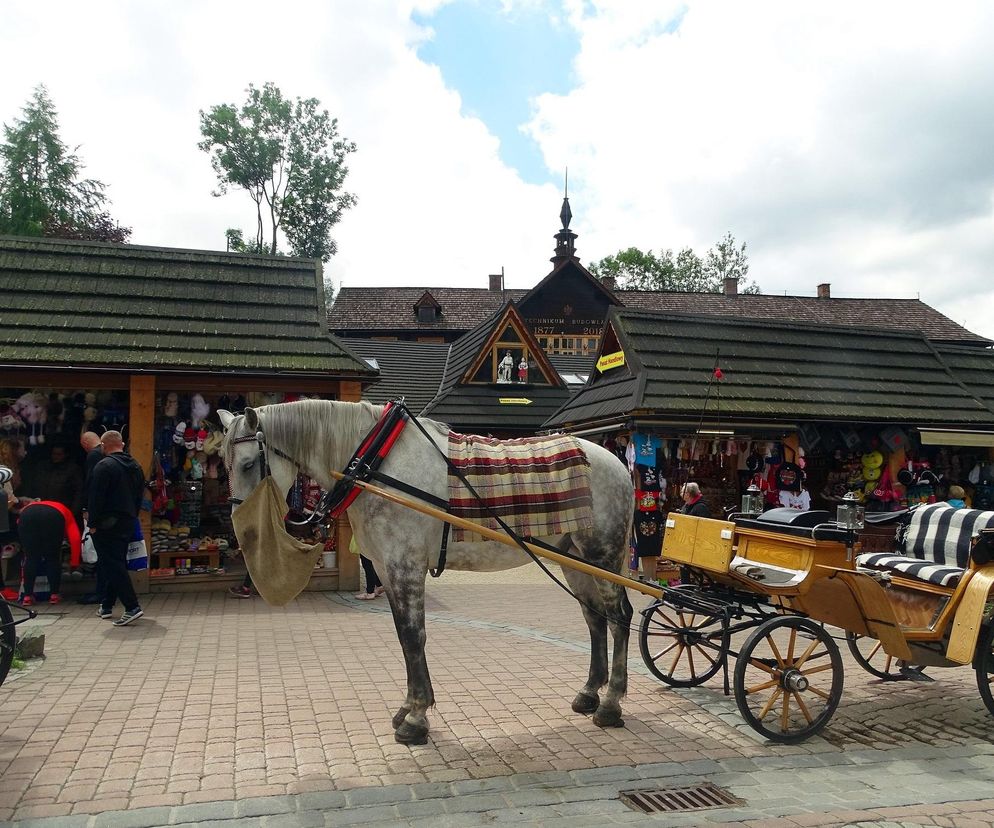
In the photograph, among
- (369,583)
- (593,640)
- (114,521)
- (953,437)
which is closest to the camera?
(593,640)

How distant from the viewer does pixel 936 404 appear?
12938 millimetres

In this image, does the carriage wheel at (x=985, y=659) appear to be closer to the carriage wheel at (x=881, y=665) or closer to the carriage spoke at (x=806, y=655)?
the carriage wheel at (x=881, y=665)

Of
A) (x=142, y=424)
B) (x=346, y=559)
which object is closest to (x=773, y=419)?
(x=346, y=559)

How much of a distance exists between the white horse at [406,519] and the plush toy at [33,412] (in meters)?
6.61

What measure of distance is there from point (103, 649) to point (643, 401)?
762 centimetres

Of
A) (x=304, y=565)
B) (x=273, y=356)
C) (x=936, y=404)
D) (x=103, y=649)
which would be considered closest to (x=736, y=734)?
(x=304, y=565)

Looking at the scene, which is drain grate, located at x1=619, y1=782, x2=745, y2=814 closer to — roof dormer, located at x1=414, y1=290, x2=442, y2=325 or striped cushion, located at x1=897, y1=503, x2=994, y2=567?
striped cushion, located at x1=897, y1=503, x2=994, y2=567

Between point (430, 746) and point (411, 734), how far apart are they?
14 cm

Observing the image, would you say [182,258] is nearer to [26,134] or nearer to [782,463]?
[782,463]

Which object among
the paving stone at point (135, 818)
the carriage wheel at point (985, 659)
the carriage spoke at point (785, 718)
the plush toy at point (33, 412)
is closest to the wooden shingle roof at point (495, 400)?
the plush toy at point (33, 412)

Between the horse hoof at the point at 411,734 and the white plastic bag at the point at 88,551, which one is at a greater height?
the white plastic bag at the point at 88,551

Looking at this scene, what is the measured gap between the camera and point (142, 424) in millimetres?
9719

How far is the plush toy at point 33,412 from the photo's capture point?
9789 millimetres

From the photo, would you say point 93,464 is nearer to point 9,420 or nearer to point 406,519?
point 9,420
